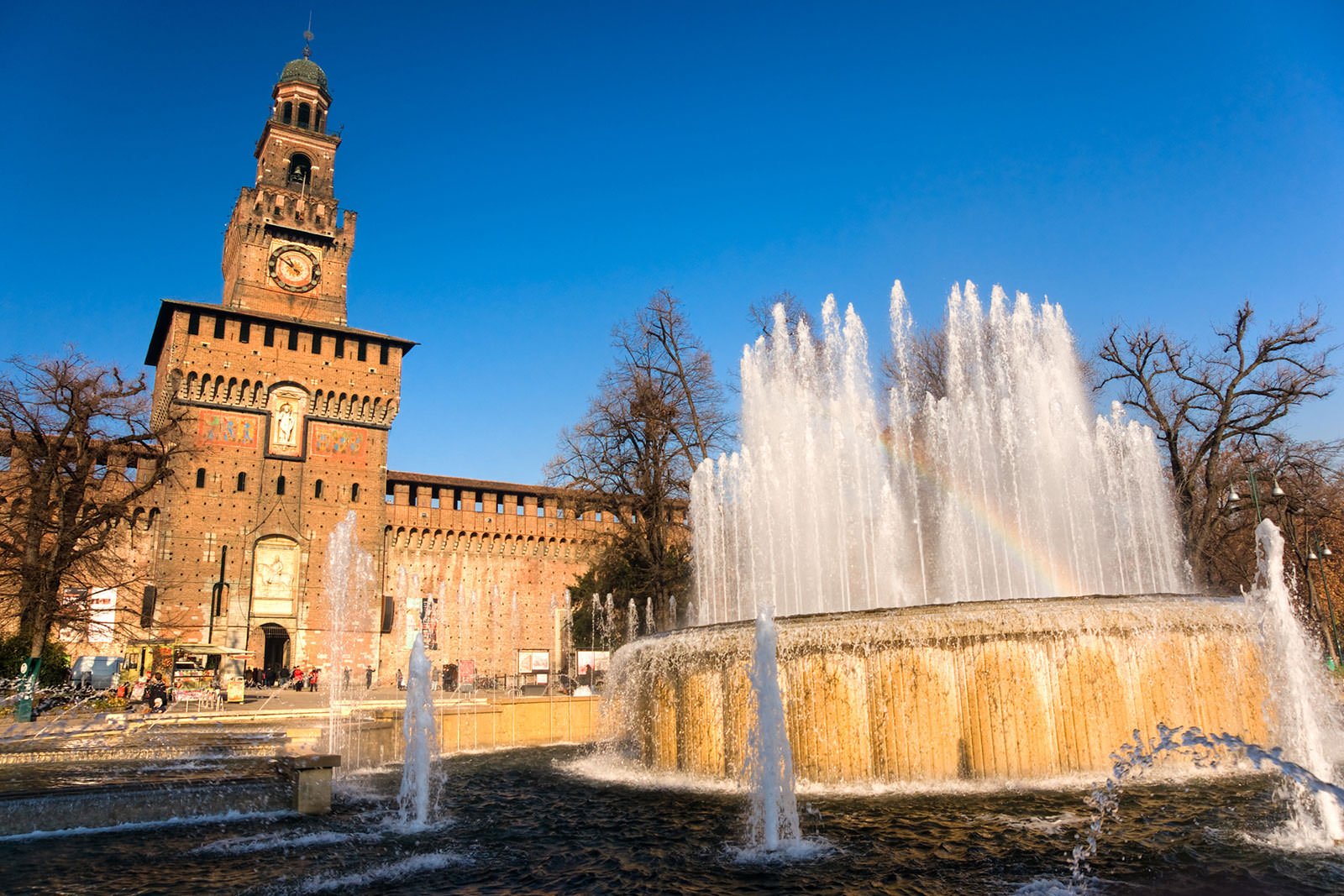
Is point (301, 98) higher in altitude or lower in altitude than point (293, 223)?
higher

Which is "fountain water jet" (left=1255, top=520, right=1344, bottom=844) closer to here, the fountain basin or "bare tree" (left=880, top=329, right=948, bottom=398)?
the fountain basin

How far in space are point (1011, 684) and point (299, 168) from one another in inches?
1469

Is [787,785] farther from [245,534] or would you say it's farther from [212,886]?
[245,534]

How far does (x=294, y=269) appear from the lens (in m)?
34.5

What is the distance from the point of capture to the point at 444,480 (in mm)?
35562


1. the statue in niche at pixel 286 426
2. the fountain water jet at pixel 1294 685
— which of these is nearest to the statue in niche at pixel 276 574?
the statue in niche at pixel 286 426

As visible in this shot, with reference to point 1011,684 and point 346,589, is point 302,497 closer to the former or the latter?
point 346,589

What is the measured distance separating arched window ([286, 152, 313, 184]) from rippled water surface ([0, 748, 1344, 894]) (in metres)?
34.8

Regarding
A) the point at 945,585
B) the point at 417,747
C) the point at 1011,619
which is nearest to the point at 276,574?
the point at 945,585

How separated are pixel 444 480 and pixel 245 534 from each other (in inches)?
306

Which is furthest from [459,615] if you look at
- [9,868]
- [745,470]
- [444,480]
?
[9,868]

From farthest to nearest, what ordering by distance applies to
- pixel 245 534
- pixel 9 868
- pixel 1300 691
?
pixel 245 534, pixel 1300 691, pixel 9 868

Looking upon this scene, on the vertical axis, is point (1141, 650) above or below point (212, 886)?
above

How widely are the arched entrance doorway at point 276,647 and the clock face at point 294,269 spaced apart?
1310 cm
